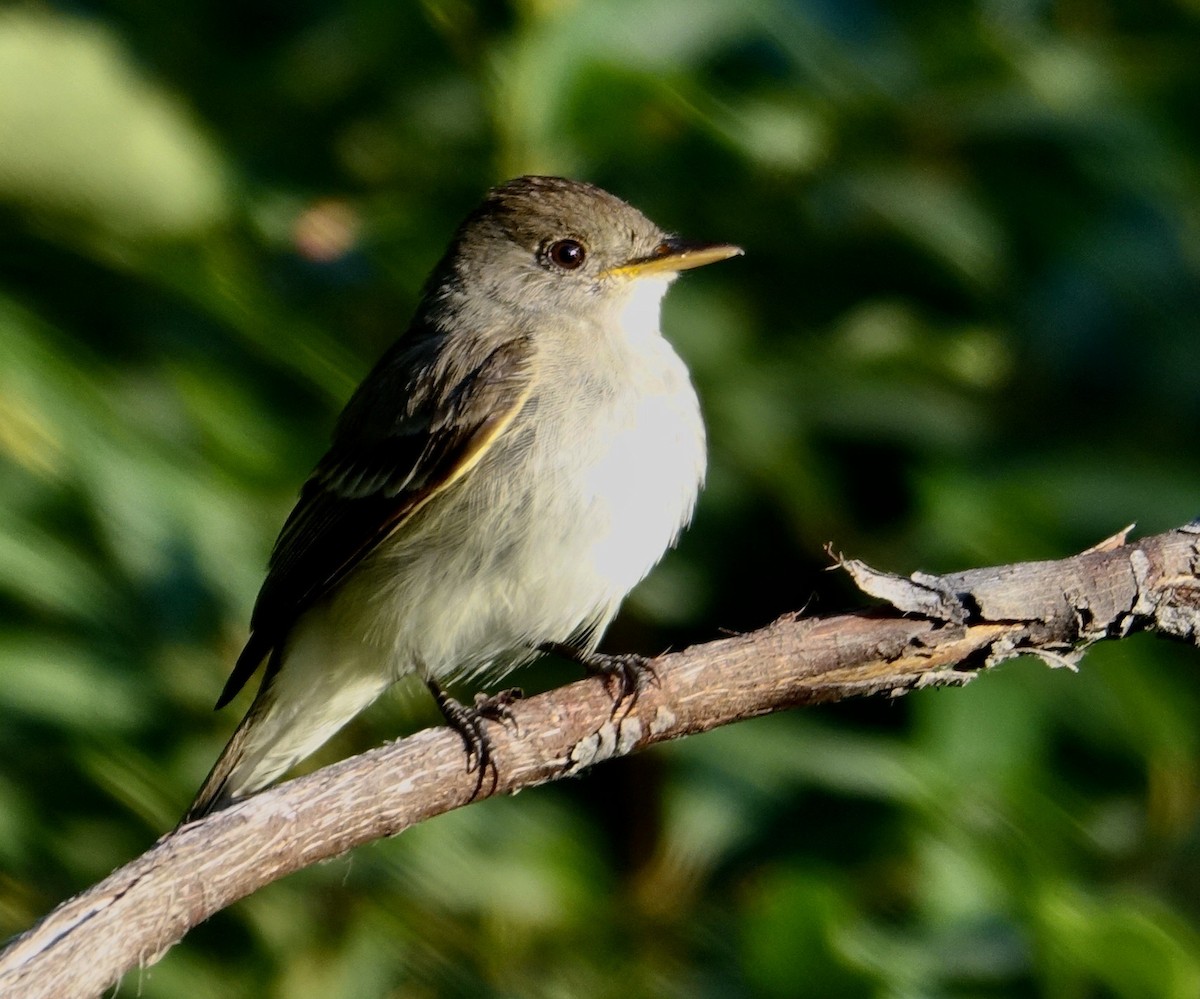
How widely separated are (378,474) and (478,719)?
36.1 inches

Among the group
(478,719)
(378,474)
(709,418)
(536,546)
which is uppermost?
(709,418)

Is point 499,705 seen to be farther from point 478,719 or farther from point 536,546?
point 536,546

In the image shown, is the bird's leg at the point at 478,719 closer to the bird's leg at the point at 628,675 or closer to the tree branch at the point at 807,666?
the tree branch at the point at 807,666

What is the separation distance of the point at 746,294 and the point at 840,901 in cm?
187

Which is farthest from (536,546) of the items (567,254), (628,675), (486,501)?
(567,254)

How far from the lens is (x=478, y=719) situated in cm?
378

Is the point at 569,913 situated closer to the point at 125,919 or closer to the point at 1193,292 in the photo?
the point at 125,919

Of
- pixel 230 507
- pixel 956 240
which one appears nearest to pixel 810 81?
pixel 956 240

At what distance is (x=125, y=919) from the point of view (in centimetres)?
295

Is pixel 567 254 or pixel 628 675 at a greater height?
pixel 567 254

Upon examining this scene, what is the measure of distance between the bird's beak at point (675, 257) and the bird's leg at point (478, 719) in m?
1.12

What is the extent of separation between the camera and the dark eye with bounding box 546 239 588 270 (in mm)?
4945

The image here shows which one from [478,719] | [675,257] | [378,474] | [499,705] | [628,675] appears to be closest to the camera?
[628,675]

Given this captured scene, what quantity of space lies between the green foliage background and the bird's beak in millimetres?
257
